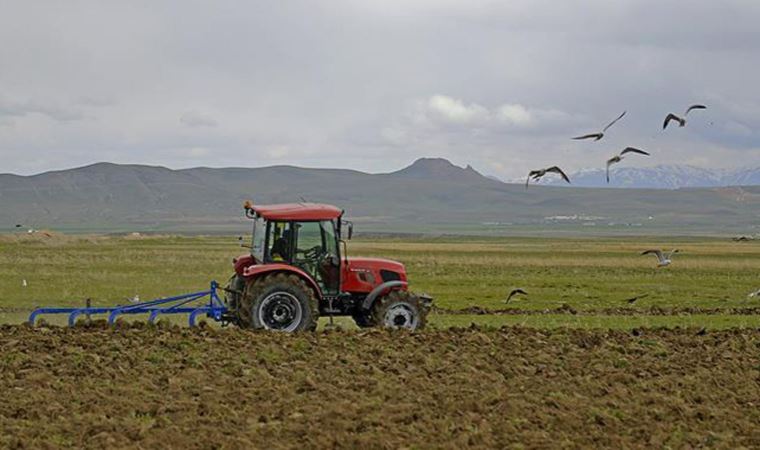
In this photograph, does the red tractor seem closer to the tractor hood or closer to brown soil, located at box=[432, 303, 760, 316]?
the tractor hood

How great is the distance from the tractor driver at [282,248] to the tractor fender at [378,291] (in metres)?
1.63

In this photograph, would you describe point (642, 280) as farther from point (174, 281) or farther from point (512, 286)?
point (174, 281)

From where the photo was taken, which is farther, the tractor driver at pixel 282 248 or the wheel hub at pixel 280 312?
the tractor driver at pixel 282 248

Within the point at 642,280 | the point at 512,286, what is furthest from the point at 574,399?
the point at 642,280

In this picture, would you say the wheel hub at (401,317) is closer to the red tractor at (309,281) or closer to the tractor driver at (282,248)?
the red tractor at (309,281)

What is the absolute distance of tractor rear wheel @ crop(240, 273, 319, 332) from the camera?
19828 mm

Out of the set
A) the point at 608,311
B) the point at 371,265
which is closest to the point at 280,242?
the point at 371,265

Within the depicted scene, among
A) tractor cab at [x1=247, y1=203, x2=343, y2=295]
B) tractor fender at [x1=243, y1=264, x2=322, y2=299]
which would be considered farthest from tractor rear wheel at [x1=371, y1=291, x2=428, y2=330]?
tractor fender at [x1=243, y1=264, x2=322, y2=299]

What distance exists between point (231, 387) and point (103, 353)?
3296 mm

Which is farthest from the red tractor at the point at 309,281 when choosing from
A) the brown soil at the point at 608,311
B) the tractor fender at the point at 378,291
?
the brown soil at the point at 608,311

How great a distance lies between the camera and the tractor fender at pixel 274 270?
19.8 m

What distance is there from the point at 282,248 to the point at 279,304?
100cm

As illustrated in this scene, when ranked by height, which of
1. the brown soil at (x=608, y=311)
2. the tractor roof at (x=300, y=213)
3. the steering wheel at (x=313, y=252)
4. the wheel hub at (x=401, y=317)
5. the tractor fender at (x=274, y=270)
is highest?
the tractor roof at (x=300, y=213)

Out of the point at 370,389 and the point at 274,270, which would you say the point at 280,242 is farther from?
the point at 370,389
